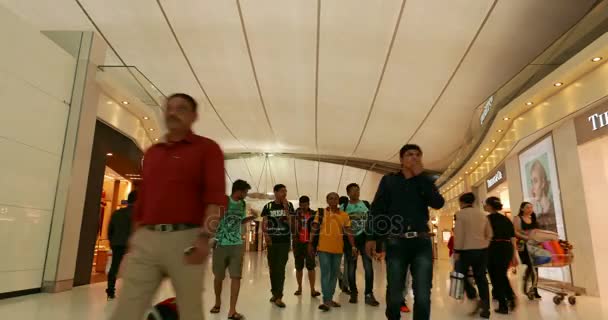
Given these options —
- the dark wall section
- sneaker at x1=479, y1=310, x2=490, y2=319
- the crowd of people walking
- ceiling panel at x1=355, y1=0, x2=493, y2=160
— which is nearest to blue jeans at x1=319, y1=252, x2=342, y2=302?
the crowd of people walking

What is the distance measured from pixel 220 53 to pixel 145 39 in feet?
6.32

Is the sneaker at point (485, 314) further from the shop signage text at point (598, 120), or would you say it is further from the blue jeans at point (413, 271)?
the shop signage text at point (598, 120)

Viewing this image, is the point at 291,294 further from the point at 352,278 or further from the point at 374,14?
the point at 374,14

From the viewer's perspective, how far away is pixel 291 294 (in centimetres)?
629

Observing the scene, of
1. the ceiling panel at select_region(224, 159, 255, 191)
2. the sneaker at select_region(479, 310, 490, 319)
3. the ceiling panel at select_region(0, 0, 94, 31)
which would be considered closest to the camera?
the sneaker at select_region(479, 310, 490, 319)

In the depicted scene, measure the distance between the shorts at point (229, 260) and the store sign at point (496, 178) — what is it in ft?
34.4

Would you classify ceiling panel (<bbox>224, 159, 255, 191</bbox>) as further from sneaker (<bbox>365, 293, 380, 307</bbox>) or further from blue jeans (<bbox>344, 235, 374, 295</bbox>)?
sneaker (<bbox>365, 293, 380, 307</bbox>)

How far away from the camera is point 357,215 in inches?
233

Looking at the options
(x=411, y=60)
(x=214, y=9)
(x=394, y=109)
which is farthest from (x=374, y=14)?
(x=394, y=109)

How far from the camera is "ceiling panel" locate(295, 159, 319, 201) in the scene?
27.9 metres

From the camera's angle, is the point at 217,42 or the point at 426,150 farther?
the point at 426,150

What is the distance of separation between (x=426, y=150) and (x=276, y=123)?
22.8ft

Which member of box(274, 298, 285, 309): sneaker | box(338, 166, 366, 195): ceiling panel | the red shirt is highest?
box(338, 166, 366, 195): ceiling panel

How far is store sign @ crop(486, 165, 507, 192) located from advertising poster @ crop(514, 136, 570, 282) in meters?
2.29
